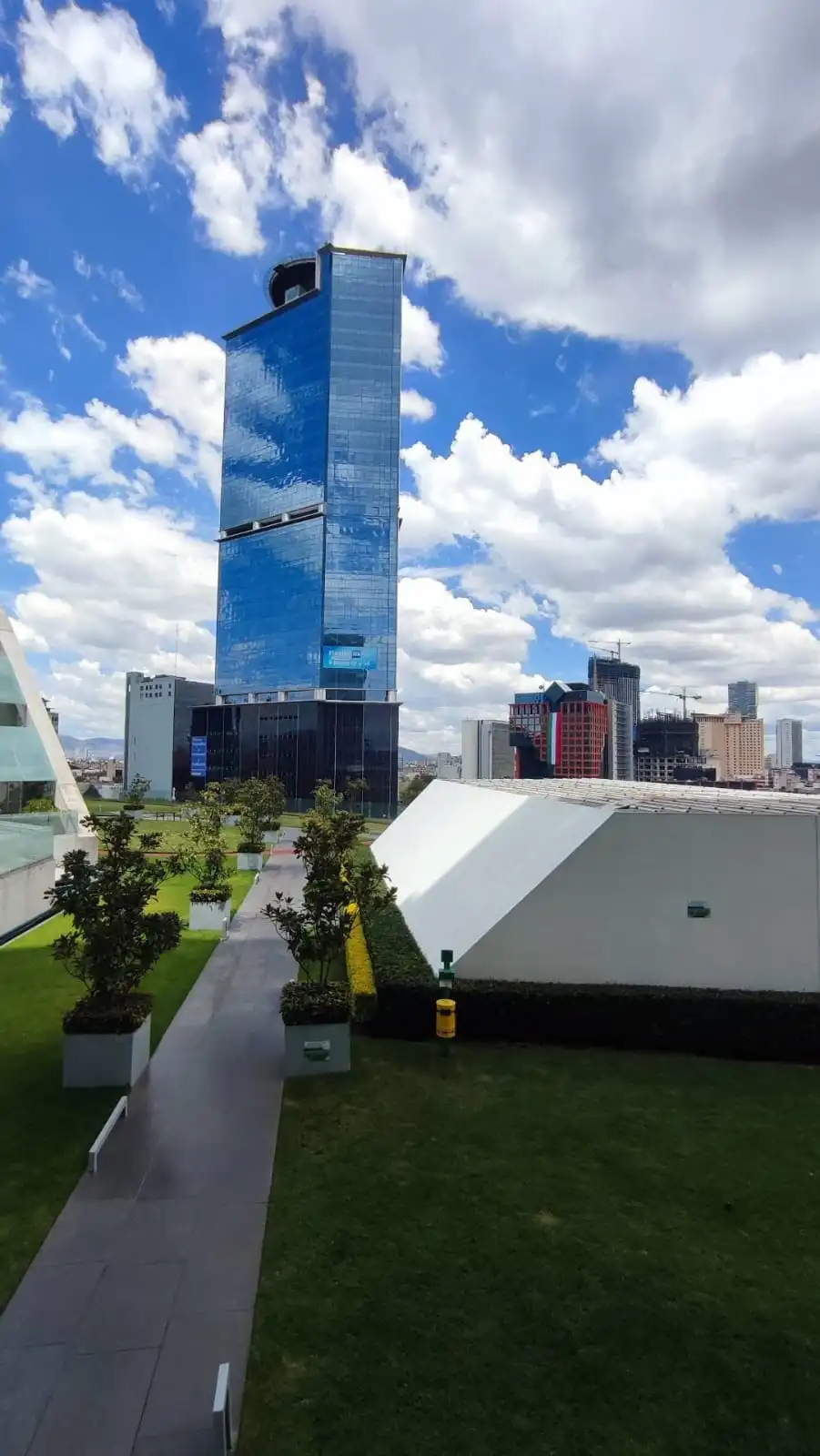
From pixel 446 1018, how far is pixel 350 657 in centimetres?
7642

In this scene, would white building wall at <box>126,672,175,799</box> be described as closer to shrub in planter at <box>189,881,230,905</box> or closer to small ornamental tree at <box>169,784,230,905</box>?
small ornamental tree at <box>169,784,230,905</box>

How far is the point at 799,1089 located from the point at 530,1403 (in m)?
6.85

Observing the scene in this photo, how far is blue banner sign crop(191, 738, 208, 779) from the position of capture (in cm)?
9250

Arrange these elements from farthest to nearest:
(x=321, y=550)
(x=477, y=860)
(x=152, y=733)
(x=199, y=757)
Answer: (x=152, y=733)
(x=199, y=757)
(x=321, y=550)
(x=477, y=860)

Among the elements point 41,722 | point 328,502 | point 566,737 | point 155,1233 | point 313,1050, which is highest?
point 328,502

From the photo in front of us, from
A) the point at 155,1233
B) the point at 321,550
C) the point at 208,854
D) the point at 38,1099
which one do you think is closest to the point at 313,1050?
the point at 38,1099

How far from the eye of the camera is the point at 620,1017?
11352mm

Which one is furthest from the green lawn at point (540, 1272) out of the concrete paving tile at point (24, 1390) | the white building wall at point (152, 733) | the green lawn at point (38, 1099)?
the white building wall at point (152, 733)

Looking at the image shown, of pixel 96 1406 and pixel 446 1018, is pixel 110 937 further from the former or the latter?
pixel 96 1406

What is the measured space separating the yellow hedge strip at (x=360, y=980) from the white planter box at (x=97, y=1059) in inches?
134

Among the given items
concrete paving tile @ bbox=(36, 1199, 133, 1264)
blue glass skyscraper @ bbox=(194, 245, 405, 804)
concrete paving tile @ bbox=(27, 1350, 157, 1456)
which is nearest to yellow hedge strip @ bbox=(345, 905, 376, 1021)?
concrete paving tile @ bbox=(36, 1199, 133, 1264)

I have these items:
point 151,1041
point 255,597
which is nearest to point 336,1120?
point 151,1041

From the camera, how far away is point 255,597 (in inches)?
3688

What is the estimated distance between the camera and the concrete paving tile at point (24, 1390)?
455cm
